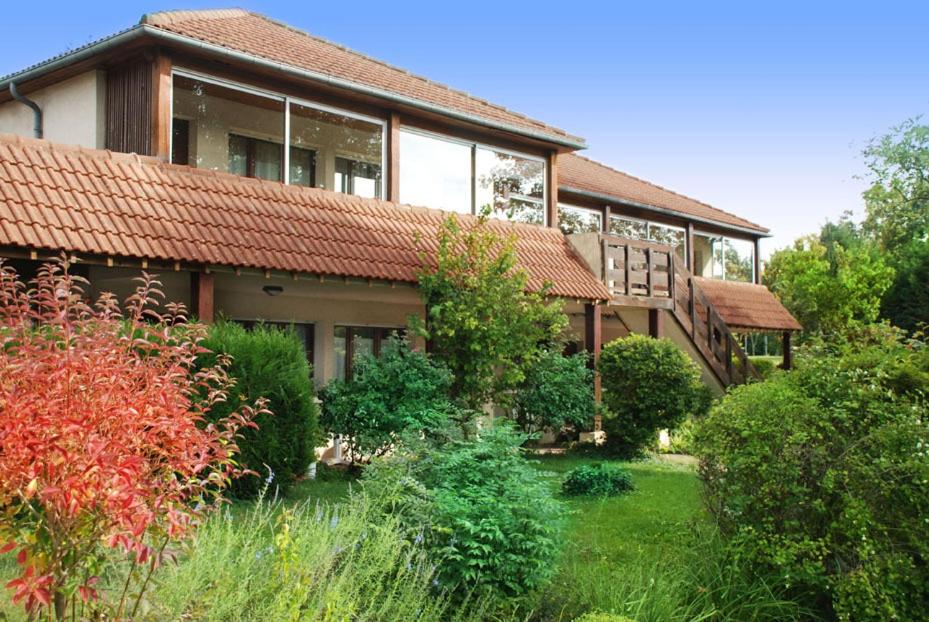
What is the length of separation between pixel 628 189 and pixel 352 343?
42.0 ft

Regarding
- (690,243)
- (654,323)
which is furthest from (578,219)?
(690,243)

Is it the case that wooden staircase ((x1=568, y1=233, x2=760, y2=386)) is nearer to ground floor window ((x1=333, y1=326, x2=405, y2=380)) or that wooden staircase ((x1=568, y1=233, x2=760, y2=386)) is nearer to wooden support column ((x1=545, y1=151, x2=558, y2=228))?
wooden support column ((x1=545, y1=151, x2=558, y2=228))

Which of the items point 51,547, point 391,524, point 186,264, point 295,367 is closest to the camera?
point 51,547

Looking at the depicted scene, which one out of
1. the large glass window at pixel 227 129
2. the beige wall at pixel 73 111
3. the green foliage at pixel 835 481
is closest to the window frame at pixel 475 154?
the large glass window at pixel 227 129

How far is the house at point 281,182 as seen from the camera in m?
11.1

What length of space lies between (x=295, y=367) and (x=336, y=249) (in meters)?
3.26

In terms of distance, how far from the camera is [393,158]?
1502cm

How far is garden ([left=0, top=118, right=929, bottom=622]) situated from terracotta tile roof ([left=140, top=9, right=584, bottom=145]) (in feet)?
17.0

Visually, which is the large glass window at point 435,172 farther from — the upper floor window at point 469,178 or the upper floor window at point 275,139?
the upper floor window at point 275,139

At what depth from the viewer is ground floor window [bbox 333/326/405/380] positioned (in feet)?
49.1

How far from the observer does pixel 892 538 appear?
568 centimetres

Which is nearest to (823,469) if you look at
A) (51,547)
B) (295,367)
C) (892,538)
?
(892,538)

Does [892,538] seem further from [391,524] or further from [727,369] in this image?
[727,369]

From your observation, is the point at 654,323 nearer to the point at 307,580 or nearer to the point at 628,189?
the point at 628,189
